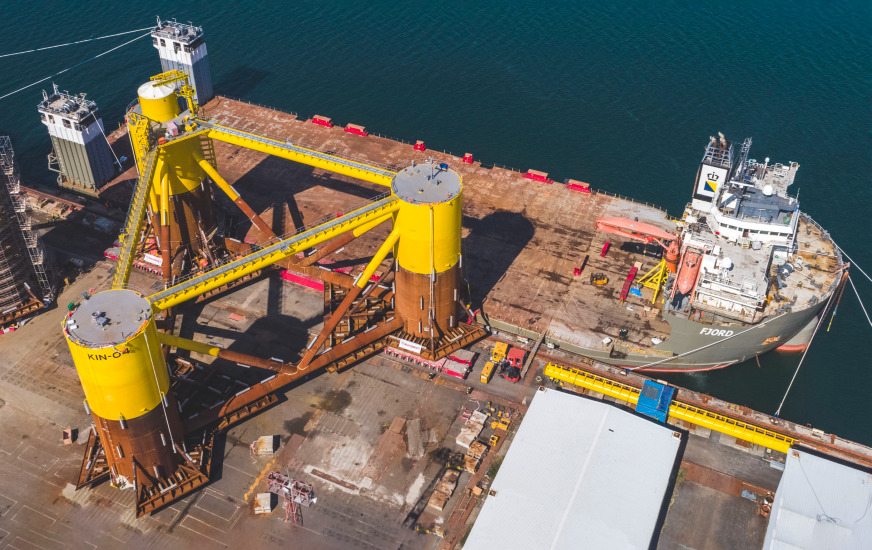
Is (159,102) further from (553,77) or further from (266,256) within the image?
(553,77)

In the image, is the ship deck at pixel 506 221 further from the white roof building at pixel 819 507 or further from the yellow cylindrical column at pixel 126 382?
the yellow cylindrical column at pixel 126 382

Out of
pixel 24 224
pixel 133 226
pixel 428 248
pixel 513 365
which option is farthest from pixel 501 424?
pixel 24 224

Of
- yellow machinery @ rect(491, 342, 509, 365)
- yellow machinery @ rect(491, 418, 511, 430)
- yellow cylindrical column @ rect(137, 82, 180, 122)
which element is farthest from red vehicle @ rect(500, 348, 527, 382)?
yellow cylindrical column @ rect(137, 82, 180, 122)

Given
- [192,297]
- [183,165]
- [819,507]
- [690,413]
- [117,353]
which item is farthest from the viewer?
[183,165]

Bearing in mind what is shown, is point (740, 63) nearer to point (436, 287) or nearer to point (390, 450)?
point (436, 287)

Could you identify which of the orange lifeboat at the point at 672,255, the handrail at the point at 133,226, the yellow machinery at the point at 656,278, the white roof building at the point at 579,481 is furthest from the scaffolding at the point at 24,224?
the orange lifeboat at the point at 672,255

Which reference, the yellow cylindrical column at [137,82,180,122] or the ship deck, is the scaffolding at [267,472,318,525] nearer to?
the ship deck
